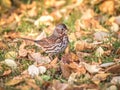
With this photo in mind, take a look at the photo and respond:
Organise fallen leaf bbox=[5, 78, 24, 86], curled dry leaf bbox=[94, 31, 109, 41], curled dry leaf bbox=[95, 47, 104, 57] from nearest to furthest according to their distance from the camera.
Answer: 1. fallen leaf bbox=[5, 78, 24, 86]
2. curled dry leaf bbox=[95, 47, 104, 57]
3. curled dry leaf bbox=[94, 31, 109, 41]

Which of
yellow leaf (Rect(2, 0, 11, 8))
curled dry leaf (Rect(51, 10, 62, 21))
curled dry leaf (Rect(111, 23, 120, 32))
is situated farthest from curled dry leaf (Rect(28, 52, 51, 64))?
yellow leaf (Rect(2, 0, 11, 8))

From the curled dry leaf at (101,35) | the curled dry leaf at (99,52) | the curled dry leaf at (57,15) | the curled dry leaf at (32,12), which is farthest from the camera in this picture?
the curled dry leaf at (32,12)

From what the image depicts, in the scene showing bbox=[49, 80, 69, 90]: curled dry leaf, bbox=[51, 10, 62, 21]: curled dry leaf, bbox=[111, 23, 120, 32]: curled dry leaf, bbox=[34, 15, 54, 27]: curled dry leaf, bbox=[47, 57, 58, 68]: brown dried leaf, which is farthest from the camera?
bbox=[51, 10, 62, 21]: curled dry leaf

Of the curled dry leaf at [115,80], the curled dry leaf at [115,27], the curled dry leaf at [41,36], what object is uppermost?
the curled dry leaf at [41,36]

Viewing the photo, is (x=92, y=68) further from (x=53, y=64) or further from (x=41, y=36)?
(x=41, y=36)

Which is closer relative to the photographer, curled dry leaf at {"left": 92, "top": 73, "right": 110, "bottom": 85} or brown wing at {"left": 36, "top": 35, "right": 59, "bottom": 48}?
curled dry leaf at {"left": 92, "top": 73, "right": 110, "bottom": 85}

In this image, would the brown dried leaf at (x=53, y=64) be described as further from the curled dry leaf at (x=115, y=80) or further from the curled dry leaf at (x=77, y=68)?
the curled dry leaf at (x=115, y=80)

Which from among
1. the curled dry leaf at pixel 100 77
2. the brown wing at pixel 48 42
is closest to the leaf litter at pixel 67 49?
the curled dry leaf at pixel 100 77

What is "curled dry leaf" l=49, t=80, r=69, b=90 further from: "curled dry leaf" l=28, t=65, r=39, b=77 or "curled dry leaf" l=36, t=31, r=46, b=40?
"curled dry leaf" l=36, t=31, r=46, b=40

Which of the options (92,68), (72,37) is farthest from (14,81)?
(72,37)

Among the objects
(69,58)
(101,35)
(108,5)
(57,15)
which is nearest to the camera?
(69,58)

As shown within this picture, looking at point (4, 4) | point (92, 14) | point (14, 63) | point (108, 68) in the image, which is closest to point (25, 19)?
point (4, 4)

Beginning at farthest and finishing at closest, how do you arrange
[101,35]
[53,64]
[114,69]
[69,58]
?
1. [101,35]
2. [69,58]
3. [53,64]
4. [114,69]
